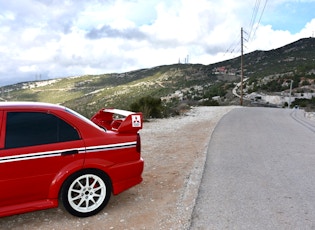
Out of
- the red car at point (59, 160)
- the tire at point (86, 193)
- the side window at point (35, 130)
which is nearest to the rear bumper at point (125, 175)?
the red car at point (59, 160)

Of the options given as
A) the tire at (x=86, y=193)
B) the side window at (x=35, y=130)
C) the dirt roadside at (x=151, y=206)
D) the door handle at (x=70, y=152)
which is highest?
the side window at (x=35, y=130)

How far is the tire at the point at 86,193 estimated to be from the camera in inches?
176

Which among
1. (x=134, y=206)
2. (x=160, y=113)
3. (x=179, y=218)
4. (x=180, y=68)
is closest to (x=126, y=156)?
(x=134, y=206)

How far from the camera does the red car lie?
4.13m

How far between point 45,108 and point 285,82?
60.5 metres

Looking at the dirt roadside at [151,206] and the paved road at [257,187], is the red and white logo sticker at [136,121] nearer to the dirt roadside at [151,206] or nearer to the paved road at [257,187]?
the dirt roadside at [151,206]

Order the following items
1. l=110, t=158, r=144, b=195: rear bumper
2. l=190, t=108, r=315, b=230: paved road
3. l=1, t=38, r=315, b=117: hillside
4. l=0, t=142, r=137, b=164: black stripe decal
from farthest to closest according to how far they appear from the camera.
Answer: l=1, t=38, r=315, b=117: hillside, l=110, t=158, r=144, b=195: rear bumper, l=190, t=108, r=315, b=230: paved road, l=0, t=142, r=137, b=164: black stripe decal

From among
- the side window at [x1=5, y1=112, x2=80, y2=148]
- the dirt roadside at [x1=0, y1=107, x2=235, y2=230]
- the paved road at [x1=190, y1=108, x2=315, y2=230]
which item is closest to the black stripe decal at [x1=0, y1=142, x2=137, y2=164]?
the side window at [x1=5, y1=112, x2=80, y2=148]

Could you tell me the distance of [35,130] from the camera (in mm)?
4332

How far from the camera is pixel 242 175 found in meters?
6.52

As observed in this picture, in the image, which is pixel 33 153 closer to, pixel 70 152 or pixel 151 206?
pixel 70 152

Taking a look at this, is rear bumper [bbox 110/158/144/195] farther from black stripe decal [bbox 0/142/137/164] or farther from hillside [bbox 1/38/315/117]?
hillside [bbox 1/38/315/117]

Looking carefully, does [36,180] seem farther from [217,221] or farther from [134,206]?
[217,221]

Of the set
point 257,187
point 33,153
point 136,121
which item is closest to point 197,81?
point 257,187
